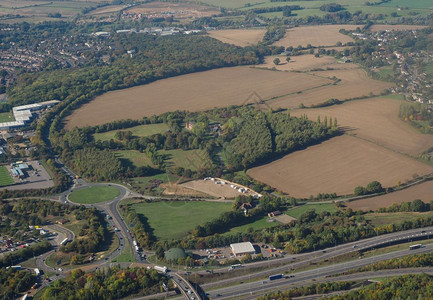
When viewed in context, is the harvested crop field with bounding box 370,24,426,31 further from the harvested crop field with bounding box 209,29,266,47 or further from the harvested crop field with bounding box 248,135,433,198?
the harvested crop field with bounding box 248,135,433,198

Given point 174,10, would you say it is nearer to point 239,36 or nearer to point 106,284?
point 239,36

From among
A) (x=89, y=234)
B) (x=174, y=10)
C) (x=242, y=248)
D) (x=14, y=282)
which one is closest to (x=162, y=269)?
(x=242, y=248)

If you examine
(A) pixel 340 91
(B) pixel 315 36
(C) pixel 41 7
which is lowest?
(A) pixel 340 91

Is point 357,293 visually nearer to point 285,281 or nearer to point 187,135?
point 285,281

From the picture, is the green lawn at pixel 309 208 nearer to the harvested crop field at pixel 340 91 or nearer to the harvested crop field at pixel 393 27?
the harvested crop field at pixel 340 91

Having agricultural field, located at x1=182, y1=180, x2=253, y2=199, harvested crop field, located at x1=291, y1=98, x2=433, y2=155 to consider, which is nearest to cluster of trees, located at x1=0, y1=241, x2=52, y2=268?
agricultural field, located at x1=182, y1=180, x2=253, y2=199

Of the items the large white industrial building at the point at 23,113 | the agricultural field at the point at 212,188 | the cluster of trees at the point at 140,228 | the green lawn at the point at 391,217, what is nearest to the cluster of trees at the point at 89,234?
the cluster of trees at the point at 140,228
